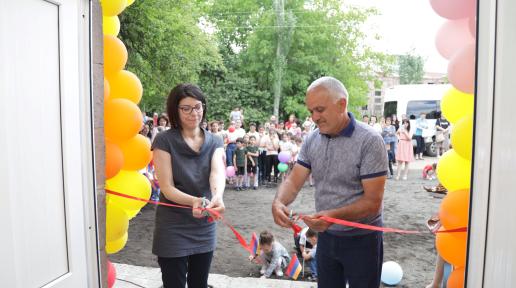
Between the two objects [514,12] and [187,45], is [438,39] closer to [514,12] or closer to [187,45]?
[514,12]

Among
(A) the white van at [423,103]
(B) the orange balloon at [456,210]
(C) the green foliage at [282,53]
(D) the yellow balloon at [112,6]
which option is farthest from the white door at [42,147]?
(C) the green foliage at [282,53]

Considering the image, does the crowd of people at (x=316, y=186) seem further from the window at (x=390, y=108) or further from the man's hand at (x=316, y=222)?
the window at (x=390, y=108)

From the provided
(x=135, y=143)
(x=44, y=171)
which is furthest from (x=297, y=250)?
(x=44, y=171)

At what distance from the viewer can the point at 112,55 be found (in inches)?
110

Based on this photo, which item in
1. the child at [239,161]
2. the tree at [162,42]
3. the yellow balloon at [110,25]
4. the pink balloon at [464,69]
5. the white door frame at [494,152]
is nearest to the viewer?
the white door frame at [494,152]

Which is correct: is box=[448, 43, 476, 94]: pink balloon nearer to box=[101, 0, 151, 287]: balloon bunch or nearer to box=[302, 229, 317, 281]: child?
box=[101, 0, 151, 287]: balloon bunch

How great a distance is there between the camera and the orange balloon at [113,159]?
267cm

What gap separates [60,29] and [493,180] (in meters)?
1.64

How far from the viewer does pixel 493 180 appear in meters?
1.24

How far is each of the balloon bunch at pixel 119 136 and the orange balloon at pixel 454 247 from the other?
6.81 feet

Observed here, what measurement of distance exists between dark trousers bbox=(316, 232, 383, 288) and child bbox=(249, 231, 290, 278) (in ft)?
7.95

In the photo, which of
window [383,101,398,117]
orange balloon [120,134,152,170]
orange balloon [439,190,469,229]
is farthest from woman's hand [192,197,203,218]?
window [383,101,398,117]

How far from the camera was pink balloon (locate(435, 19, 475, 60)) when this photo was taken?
2432mm

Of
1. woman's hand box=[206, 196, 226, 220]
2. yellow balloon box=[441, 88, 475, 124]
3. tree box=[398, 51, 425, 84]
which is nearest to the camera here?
woman's hand box=[206, 196, 226, 220]
